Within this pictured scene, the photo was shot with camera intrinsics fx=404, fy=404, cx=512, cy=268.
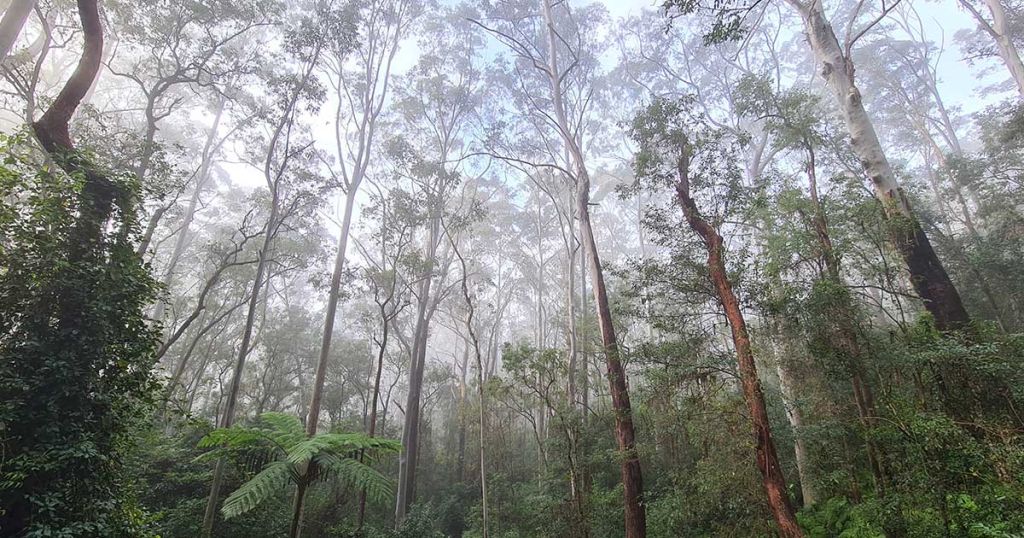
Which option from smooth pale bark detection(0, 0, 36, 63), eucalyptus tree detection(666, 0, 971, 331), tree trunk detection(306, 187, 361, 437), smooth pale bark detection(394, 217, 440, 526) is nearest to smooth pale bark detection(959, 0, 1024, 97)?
eucalyptus tree detection(666, 0, 971, 331)

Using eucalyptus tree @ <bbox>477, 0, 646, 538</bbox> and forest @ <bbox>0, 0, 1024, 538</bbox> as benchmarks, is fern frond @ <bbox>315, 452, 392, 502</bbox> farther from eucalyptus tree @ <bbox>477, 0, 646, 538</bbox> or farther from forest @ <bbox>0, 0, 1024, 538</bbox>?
eucalyptus tree @ <bbox>477, 0, 646, 538</bbox>

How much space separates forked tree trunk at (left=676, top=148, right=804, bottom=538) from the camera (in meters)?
4.40

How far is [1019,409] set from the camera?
384cm

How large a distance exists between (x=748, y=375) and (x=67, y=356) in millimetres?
6728

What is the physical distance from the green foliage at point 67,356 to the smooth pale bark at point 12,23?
3.85 metres

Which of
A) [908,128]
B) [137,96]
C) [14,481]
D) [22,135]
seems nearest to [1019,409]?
[14,481]

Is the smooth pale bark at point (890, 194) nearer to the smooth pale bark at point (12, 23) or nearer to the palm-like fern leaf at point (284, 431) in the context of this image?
the palm-like fern leaf at point (284, 431)

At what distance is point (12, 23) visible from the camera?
18.9 feet

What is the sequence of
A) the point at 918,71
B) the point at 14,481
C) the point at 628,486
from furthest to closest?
the point at 918,71 < the point at 628,486 < the point at 14,481

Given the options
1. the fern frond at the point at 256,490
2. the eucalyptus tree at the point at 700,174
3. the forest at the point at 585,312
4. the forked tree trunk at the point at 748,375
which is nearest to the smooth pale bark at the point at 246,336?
the forest at the point at 585,312

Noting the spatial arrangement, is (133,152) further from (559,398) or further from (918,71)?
(918,71)

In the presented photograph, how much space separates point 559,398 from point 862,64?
21.3 metres

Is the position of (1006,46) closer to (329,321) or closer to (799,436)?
(799,436)

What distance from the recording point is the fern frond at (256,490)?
4.54 m
